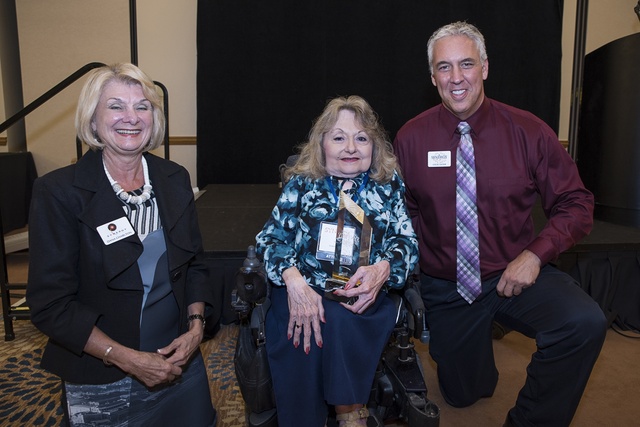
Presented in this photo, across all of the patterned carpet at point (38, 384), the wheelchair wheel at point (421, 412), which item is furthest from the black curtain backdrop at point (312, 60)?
the wheelchair wheel at point (421, 412)

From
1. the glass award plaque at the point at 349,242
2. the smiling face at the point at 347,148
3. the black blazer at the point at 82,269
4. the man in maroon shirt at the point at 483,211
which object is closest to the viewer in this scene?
the black blazer at the point at 82,269

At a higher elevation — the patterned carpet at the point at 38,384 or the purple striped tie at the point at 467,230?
the purple striped tie at the point at 467,230

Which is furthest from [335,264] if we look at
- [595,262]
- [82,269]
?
[595,262]

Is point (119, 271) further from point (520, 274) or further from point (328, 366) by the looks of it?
point (520, 274)

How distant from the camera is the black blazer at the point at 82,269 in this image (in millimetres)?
1451

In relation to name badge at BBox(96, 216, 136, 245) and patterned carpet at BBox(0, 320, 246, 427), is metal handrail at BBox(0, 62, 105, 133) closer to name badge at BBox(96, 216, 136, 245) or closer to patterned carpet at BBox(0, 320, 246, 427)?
patterned carpet at BBox(0, 320, 246, 427)

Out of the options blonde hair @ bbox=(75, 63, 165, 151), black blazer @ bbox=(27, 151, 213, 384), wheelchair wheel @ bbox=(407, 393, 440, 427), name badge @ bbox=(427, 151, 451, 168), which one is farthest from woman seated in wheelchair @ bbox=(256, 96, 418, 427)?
blonde hair @ bbox=(75, 63, 165, 151)

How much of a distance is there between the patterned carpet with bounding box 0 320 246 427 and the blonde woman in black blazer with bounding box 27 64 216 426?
1.73 ft

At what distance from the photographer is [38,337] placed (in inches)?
118

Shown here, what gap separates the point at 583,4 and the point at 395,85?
2.22 metres

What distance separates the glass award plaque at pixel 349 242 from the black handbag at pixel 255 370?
282 mm

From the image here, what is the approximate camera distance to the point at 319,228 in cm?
181

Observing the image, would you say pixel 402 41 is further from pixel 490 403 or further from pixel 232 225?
pixel 490 403

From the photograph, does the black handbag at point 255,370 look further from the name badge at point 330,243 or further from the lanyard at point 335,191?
the lanyard at point 335,191
